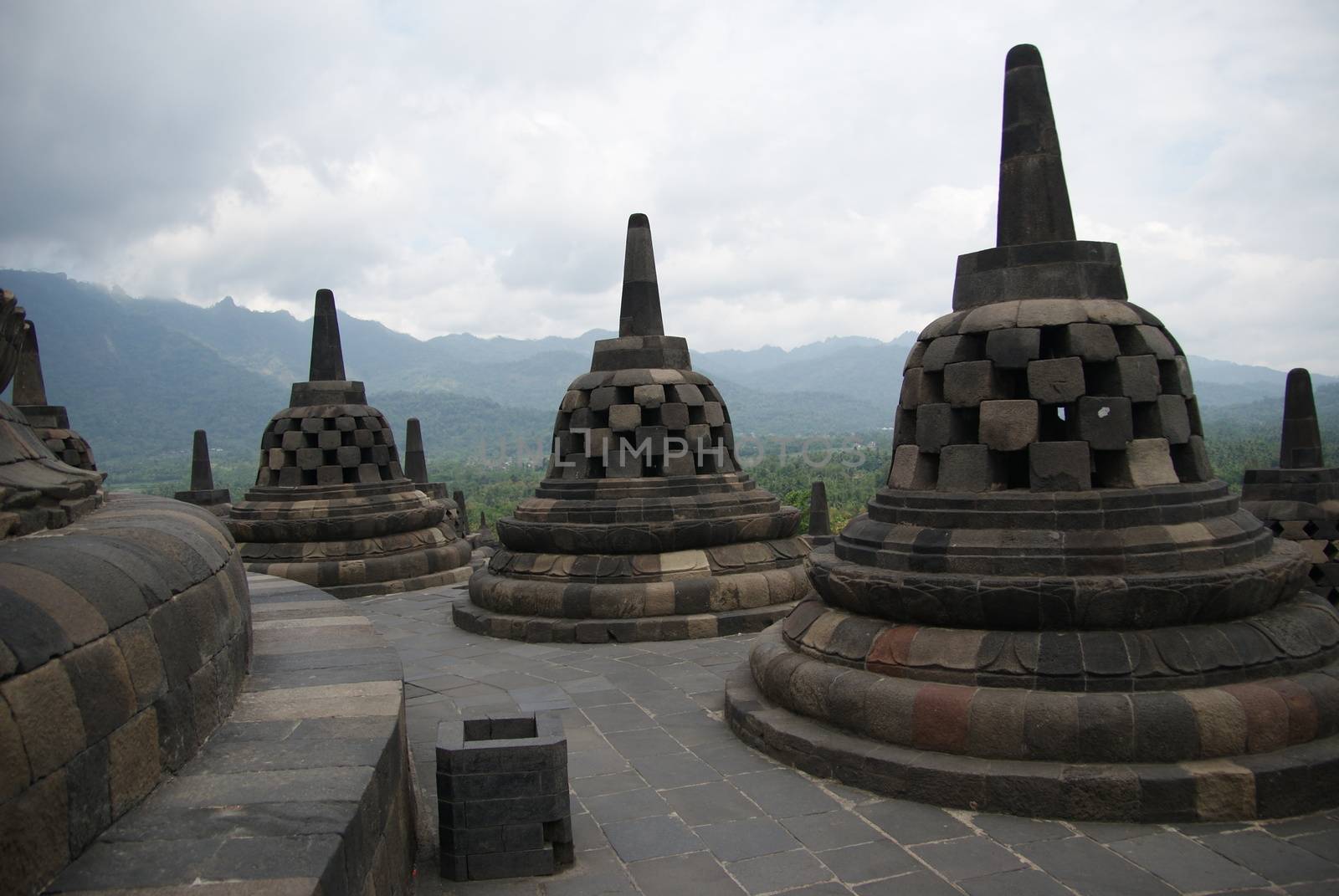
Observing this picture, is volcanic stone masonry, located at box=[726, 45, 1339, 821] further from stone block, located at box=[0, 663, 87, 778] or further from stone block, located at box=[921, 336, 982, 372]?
stone block, located at box=[0, 663, 87, 778]

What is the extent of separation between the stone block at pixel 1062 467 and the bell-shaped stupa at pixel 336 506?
9476 millimetres

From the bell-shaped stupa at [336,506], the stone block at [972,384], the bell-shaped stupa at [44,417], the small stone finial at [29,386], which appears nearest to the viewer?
the stone block at [972,384]

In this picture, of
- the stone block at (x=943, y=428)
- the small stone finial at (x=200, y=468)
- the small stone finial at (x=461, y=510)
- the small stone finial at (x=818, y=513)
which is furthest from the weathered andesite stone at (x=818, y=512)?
the stone block at (x=943, y=428)

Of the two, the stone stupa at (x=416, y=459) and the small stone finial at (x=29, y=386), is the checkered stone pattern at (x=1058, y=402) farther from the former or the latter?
the stone stupa at (x=416, y=459)

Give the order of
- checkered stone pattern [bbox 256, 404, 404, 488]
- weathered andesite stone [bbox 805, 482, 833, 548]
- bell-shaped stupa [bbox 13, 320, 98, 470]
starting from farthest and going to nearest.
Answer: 1. weathered andesite stone [bbox 805, 482, 833, 548]
2. checkered stone pattern [bbox 256, 404, 404, 488]
3. bell-shaped stupa [bbox 13, 320, 98, 470]

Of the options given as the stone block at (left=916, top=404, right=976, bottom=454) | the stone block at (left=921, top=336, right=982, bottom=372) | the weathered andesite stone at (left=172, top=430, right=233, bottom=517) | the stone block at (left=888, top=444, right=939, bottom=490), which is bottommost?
the weathered andesite stone at (left=172, top=430, right=233, bottom=517)

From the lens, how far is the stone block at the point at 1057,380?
528 cm

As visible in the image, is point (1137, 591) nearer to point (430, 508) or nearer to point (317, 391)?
point (430, 508)

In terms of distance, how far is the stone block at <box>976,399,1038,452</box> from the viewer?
532 cm

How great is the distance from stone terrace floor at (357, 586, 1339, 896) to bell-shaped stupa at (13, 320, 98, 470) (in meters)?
7.97

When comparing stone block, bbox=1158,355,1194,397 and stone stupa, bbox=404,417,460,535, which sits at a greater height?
stone block, bbox=1158,355,1194,397

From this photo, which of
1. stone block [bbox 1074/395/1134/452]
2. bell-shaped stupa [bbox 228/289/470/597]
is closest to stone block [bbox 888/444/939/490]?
stone block [bbox 1074/395/1134/452]

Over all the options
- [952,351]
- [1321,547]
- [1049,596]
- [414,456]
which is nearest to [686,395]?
[952,351]

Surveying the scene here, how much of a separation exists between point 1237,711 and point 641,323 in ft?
23.9
